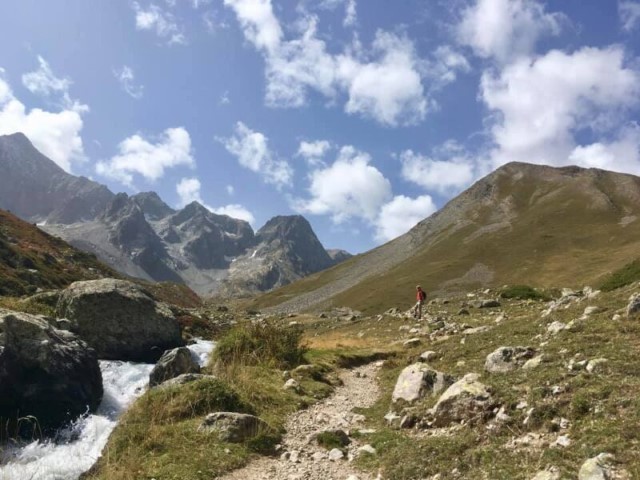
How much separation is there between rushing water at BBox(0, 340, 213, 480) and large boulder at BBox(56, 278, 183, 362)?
120 inches

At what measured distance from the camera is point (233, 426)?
513 inches

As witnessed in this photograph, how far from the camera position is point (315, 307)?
403 ft

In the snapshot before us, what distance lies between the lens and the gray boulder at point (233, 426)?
41.9 feet

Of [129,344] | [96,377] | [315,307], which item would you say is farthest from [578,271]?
[96,377]

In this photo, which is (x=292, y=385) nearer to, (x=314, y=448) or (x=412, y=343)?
(x=314, y=448)

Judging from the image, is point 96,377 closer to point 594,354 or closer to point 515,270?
point 594,354

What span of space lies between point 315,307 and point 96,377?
100112 millimetres

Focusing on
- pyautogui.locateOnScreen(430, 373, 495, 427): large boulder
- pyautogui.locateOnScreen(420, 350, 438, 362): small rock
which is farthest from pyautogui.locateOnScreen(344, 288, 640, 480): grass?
pyautogui.locateOnScreen(420, 350, 438, 362): small rock

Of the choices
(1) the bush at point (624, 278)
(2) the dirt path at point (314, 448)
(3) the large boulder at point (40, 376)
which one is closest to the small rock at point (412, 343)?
(2) the dirt path at point (314, 448)

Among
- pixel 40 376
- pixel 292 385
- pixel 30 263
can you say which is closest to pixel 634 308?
pixel 292 385

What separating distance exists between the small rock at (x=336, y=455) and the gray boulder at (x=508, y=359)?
20.1 ft

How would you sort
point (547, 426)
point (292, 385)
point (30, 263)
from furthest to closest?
point (30, 263) < point (292, 385) < point (547, 426)

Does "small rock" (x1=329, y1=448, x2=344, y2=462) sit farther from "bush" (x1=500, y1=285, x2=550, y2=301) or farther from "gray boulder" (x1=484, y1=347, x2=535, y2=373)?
"bush" (x1=500, y1=285, x2=550, y2=301)

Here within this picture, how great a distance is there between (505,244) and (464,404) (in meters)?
122
